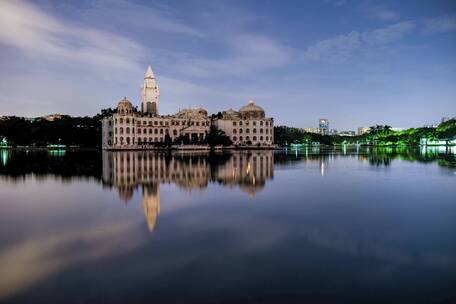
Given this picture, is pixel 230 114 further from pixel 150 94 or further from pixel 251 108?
pixel 150 94

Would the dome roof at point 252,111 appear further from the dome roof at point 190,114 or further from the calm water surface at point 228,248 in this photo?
the calm water surface at point 228,248

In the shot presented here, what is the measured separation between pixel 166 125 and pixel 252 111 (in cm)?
3249

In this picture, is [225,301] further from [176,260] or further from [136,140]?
[136,140]

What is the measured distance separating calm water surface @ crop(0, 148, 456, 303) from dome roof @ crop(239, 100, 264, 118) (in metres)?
116

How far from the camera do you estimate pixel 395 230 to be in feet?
42.9

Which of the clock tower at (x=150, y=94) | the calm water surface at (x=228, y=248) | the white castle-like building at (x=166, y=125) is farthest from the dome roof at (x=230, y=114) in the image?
the calm water surface at (x=228, y=248)

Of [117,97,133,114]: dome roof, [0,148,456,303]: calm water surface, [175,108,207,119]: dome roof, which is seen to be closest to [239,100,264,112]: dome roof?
[175,108,207,119]: dome roof

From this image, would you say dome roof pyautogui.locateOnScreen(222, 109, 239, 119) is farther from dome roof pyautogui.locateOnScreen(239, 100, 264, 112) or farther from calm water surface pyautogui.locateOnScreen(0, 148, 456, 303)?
calm water surface pyautogui.locateOnScreen(0, 148, 456, 303)

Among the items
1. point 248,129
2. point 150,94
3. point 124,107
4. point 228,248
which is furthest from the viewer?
point 248,129

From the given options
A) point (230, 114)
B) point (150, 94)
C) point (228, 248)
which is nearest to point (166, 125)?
point (150, 94)

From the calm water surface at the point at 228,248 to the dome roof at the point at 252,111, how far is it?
11615cm

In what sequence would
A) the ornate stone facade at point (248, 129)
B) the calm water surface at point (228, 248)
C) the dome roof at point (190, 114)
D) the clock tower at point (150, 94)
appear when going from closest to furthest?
the calm water surface at point (228, 248), the dome roof at point (190, 114), the clock tower at point (150, 94), the ornate stone facade at point (248, 129)

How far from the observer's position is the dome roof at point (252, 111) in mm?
136625

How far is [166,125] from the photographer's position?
397ft
